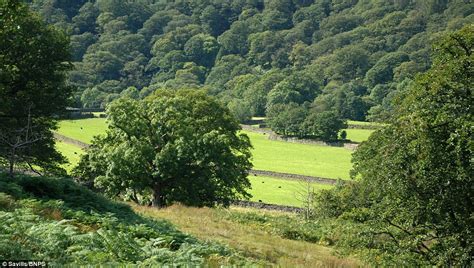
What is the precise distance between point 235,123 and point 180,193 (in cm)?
1426

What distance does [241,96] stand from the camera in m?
165

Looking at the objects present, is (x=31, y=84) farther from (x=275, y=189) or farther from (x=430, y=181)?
(x=275, y=189)

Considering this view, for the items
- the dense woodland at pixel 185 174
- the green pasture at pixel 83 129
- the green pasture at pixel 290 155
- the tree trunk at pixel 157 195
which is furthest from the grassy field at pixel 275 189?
the tree trunk at pixel 157 195

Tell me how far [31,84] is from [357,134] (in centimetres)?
8649

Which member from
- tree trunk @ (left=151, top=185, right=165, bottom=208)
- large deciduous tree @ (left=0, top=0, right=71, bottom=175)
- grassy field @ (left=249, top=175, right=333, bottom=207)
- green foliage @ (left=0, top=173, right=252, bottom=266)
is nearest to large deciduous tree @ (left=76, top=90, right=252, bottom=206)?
tree trunk @ (left=151, top=185, right=165, bottom=208)

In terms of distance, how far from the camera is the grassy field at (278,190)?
54.7 meters

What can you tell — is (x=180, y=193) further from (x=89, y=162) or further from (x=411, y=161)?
(x=411, y=161)

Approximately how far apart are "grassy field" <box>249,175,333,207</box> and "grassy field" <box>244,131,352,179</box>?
4.81 metres

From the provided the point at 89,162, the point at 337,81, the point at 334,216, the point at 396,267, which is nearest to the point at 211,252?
the point at 396,267

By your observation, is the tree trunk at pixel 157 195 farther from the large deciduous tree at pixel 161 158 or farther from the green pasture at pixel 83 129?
the green pasture at pixel 83 129

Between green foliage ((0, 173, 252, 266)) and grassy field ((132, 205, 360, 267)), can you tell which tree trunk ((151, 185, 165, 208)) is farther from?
green foliage ((0, 173, 252, 266))

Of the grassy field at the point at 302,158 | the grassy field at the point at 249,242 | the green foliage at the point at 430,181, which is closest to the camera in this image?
the green foliage at the point at 430,181

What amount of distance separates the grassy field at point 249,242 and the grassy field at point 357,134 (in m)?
78.2

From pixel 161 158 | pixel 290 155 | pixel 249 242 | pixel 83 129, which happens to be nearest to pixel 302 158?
pixel 290 155
